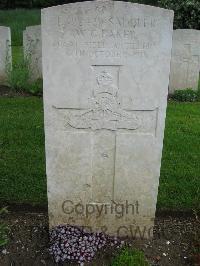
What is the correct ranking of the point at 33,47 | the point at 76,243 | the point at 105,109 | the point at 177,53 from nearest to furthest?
the point at 105,109
the point at 76,243
the point at 177,53
the point at 33,47

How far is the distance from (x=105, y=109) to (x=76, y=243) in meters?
1.16

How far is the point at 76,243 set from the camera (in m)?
3.52

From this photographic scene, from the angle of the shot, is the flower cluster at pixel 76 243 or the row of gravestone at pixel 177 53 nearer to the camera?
the flower cluster at pixel 76 243

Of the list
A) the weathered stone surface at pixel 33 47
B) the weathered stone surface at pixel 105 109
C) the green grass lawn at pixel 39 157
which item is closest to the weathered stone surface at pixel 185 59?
the green grass lawn at pixel 39 157

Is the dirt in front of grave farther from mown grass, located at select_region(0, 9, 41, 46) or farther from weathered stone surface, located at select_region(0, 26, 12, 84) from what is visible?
mown grass, located at select_region(0, 9, 41, 46)

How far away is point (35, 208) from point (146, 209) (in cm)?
123

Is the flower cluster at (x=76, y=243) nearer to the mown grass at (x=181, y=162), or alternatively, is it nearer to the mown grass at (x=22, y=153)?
the mown grass at (x=22, y=153)

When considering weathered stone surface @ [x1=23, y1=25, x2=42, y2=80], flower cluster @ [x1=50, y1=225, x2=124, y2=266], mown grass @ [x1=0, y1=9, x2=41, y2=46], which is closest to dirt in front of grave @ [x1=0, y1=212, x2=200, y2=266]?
flower cluster @ [x1=50, y1=225, x2=124, y2=266]

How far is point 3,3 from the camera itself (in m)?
27.0

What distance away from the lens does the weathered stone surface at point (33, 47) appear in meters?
8.26

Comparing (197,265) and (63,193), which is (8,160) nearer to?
(63,193)

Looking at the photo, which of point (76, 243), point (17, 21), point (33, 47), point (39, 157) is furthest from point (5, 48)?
point (17, 21)

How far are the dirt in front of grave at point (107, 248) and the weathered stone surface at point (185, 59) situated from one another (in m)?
4.77

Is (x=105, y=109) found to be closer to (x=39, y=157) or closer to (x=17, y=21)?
(x=39, y=157)
